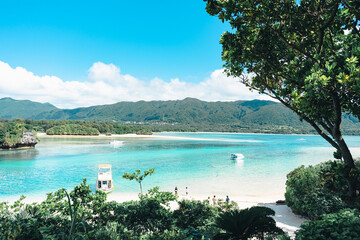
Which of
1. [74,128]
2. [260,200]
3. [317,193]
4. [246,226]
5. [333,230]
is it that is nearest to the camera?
[333,230]

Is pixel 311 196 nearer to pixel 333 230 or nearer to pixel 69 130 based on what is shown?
pixel 333 230

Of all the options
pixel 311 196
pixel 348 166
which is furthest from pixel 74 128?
pixel 348 166

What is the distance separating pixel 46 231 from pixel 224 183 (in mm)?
20780

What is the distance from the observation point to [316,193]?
31.2 feet

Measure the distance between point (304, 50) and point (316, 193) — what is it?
732 centimetres

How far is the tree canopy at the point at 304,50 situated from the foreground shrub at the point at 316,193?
1923mm

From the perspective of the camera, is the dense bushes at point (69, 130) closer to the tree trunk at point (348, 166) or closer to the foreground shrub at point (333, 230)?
the tree trunk at point (348, 166)

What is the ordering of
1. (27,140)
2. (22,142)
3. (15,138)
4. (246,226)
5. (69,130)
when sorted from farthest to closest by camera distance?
(69,130) < (27,140) < (22,142) < (15,138) < (246,226)

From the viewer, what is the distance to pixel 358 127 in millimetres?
161625

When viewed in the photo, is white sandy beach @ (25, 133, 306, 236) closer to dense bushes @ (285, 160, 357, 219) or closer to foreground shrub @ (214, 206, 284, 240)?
dense bushes @ (285, 160, 357, 219)

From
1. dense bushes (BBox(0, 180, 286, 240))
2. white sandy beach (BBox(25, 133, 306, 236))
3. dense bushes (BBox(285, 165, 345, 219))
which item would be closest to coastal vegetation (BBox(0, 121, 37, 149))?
white sandy beach (BBox(25, 133, 306, 236))

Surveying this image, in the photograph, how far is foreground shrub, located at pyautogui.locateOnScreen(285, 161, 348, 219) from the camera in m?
8.88

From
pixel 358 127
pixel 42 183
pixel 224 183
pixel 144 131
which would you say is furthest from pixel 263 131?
pixel 42 183

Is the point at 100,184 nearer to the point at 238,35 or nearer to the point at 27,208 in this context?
the point at 27,208
